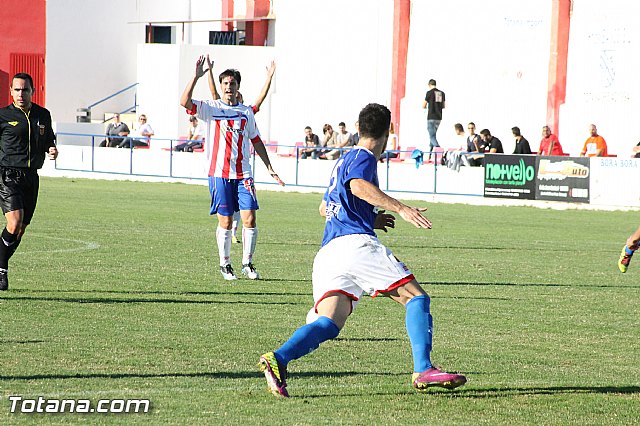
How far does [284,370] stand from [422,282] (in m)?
6.60

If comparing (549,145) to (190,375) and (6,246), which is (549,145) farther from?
(190,375)

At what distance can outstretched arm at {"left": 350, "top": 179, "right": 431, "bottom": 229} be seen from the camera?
693cm

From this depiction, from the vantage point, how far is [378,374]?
7.89 meters

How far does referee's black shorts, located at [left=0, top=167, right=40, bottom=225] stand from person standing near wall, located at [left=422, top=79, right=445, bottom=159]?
26.3 meters

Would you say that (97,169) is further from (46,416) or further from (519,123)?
(46,416)

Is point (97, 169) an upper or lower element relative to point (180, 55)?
lower

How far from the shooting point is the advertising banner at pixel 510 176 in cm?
2923

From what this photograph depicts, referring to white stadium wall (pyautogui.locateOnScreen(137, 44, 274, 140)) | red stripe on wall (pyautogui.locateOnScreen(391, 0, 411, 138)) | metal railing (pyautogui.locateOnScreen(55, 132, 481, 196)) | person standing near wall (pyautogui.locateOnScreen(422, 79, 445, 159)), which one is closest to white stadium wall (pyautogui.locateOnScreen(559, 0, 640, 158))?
person standing near wall (pyautogui.locateOnScreen(422, 79, 445, 159))

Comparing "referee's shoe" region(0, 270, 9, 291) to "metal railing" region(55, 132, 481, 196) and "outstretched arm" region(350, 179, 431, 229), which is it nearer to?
"outstretched arm" region(350, 179, 431, 229)

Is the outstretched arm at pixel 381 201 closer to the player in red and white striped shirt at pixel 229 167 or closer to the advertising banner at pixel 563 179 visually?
the player in red and white striped shirt at pixel 229 167

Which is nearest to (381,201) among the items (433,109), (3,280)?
(3,280)

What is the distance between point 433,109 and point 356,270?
30.4 meters

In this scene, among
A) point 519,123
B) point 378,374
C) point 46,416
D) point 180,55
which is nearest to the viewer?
point 46,416

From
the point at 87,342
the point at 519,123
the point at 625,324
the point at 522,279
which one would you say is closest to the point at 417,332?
the point at 87,342
